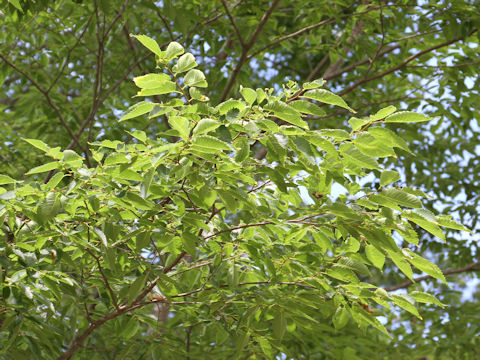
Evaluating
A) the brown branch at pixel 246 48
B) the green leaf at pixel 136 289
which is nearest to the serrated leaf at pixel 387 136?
the green leaf at pixel 136 289

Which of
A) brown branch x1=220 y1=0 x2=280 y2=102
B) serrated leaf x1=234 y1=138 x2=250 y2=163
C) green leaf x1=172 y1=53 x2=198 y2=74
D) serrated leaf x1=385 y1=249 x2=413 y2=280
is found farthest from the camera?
brown branch x1=220 y1=0 x2=280 y2=102

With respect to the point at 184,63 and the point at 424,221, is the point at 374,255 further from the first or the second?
the point at 184,63

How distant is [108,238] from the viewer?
83.4 inches

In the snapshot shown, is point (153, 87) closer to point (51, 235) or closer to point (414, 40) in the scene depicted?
point (51, 235)

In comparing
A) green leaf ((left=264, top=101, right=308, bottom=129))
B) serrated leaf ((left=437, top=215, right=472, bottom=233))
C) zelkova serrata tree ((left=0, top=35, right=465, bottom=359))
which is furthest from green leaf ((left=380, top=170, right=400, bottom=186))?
green leaf ((left=264, top=101, right=308, bottom=129))

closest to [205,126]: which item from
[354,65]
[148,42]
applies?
[148,42]

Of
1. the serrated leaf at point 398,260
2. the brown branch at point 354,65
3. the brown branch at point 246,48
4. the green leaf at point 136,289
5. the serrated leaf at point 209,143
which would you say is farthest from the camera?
the brown branch at point 354,65

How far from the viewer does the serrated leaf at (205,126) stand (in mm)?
1653

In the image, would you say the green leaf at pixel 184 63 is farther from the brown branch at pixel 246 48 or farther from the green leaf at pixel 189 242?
the brown branch at pixel 246 48

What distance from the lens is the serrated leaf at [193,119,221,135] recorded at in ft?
5.42

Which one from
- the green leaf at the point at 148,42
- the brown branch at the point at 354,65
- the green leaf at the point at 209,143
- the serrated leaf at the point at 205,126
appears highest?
the brown branch at the point at 354,65

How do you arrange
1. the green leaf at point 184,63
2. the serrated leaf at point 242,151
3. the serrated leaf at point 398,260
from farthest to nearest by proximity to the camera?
the serrated leaf at point 398,260
the serrated leaf at point 242,151
the green leaf at point 184,63

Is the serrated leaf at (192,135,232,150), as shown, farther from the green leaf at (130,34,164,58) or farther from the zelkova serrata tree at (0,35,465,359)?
the green leaf at (130,34,164,58)

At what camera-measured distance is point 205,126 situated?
167 cm
